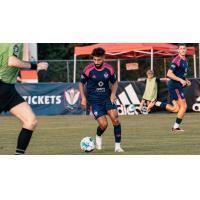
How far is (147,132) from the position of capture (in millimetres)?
21844

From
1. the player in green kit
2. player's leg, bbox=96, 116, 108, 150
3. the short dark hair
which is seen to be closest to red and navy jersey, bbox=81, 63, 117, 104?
player's leg, bbox=96, 116, 108, 150

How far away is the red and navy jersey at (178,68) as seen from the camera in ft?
70.7

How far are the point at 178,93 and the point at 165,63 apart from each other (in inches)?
798

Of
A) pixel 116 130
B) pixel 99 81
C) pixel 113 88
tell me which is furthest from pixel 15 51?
pixel 116 130

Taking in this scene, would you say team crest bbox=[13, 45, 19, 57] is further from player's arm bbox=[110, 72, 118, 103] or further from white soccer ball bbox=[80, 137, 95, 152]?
player's arm bbox=[110, 72, 118, 103]

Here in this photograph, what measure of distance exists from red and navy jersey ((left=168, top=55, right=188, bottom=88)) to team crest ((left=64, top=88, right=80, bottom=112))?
11286mm

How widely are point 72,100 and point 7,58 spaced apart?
61.5 ft

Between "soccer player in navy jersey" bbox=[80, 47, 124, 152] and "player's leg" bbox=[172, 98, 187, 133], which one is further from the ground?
"soccer player in navy jersey" bbox=[80, 47, 124, 152]

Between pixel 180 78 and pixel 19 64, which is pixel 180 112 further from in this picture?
pixel 19 64

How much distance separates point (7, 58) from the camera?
46.2ft

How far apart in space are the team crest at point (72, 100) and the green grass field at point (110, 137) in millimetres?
4301

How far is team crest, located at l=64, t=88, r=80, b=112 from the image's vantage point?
3281 cm

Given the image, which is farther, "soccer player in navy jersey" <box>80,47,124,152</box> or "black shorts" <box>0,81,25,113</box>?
"soccer player in navy jersey" <box>80,47,124,152</box>

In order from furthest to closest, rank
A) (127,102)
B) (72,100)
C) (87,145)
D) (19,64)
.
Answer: (127,102) → (72,100) → (87,145) → (19,64)
